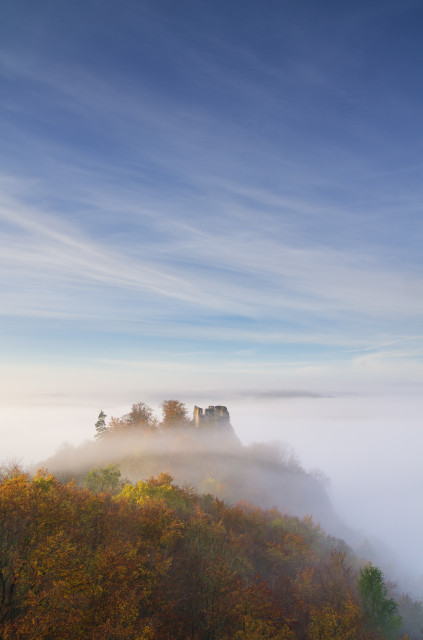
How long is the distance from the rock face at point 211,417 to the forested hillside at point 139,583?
55883mm

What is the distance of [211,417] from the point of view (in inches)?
4579

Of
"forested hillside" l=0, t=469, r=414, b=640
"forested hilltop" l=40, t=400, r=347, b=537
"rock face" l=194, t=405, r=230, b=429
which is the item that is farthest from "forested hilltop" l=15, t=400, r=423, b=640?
"rock face" l=194, t=405, r=230, b=429

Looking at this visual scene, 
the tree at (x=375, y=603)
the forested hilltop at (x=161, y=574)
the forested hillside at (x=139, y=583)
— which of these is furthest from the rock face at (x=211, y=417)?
the tree at (x=375, y=603)

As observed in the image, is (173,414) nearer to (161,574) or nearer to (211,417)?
(211,417)

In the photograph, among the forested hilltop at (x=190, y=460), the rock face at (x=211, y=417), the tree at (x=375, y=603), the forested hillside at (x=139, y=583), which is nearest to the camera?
the forested hillside at (x=139, y=583)

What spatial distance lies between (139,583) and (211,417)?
3471 inches

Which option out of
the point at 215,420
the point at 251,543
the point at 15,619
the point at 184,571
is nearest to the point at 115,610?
the point at 15,619

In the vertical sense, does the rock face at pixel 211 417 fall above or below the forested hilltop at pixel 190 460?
above

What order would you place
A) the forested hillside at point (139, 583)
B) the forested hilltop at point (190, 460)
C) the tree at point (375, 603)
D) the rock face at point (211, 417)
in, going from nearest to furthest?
the forested hillside at point (139, 583)
the tree at point (375, 603)
the forested hilltop at point (190, 460)
the rock face at point (211, 417)

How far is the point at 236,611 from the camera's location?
3294 cm

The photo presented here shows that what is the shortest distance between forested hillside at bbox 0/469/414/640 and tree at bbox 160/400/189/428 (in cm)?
5933

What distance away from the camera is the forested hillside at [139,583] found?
22.2m

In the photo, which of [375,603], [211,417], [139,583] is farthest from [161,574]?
[211,417]

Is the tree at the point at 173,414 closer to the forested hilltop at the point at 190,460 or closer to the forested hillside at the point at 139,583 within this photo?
the forested hilltop at the point at 190,460
